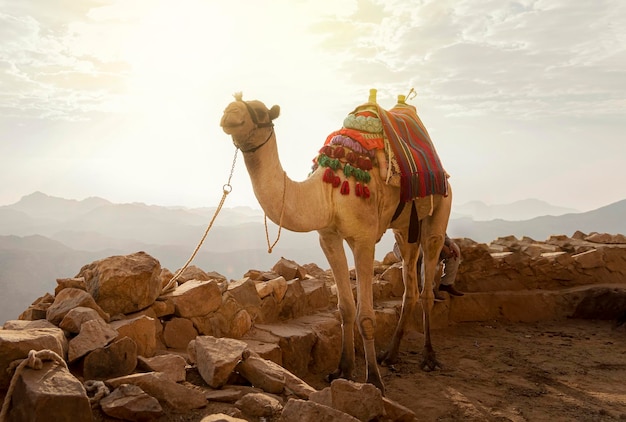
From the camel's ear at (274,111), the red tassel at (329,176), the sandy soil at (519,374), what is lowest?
the sandy soil at (519,374)

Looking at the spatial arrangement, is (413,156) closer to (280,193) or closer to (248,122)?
(280,193)

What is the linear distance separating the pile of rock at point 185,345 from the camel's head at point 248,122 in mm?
1463

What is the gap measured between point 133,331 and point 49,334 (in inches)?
27.2

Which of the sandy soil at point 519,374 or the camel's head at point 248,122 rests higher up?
the camel's head at point 248,122

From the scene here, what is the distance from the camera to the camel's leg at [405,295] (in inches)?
223

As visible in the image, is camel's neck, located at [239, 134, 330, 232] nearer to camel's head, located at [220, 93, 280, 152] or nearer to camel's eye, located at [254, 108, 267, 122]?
camel's head, located at [220, 93, 280, 152]

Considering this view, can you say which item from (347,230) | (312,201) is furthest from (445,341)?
(312,201)

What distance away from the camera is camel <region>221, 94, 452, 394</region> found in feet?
11.9

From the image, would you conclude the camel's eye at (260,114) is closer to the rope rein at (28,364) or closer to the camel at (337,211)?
the camel at (337,211)

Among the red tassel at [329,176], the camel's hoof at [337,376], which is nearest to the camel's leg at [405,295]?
the camel's hoof at [337,376]

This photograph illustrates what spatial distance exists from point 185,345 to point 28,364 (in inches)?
69.4

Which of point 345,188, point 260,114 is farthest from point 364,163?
point 260,114

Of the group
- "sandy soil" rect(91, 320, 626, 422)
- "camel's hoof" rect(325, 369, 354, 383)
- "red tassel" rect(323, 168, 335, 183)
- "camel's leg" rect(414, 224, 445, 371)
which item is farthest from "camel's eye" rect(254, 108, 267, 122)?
"camel's leg" rect(414, 224, 445, 371)

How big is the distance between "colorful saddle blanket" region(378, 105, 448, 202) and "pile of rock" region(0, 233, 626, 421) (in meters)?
1.94
